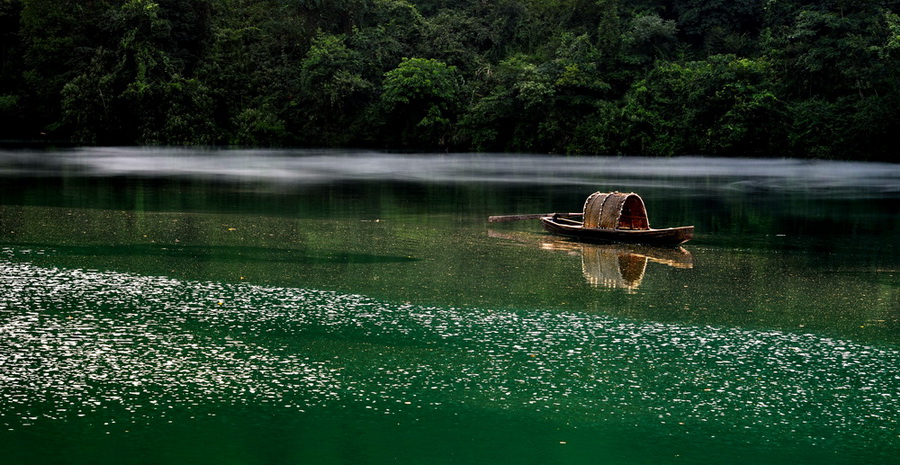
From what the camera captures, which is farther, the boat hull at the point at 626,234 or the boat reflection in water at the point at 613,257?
the boat hull at the point at 626,234

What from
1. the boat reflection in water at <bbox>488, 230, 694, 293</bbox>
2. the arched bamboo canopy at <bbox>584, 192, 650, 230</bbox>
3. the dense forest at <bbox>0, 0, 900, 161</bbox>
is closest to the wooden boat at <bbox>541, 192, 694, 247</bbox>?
the arched bamboo canopy at <bbox>584, 192, 650, 230</bbox>

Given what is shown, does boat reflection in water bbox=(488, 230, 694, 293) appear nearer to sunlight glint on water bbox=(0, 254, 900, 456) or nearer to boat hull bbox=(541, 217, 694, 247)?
boat hull bbox=(541, 217, 694, 247)

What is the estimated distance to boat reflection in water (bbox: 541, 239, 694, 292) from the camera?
39.4 feet

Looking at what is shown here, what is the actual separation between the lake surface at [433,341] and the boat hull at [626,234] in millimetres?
275

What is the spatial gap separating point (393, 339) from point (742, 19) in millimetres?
42555

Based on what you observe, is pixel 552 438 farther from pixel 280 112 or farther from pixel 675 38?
pixel 280 112

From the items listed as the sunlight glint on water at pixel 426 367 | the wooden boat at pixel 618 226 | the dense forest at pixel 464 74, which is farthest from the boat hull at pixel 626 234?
the dense forest at pixel 464 74

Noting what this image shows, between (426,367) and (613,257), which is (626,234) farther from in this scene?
(426,367)

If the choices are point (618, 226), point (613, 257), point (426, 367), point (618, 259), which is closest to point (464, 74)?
point (618, 226)

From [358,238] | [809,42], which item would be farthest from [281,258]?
[809,42]

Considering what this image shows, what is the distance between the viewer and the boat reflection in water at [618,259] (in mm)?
12023

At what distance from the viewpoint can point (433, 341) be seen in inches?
344

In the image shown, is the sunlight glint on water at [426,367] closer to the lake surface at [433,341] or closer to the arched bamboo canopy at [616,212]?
the lake surface at [433,341]

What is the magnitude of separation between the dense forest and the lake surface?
23.3 meters
